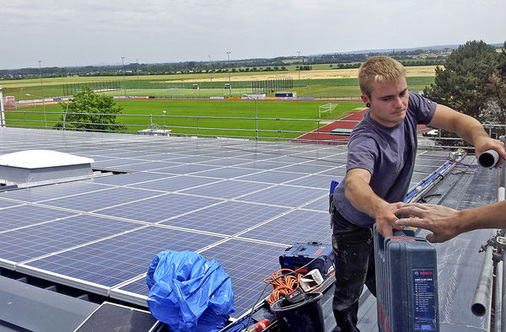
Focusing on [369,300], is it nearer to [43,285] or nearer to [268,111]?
[43,285]

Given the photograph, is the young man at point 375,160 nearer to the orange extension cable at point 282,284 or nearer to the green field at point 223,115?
the orange extension cable at point 282,284

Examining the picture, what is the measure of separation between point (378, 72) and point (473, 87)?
49.0 metres

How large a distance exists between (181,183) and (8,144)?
940 cm

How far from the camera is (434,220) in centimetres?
217

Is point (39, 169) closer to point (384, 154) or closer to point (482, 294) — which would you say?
point (384, 154)

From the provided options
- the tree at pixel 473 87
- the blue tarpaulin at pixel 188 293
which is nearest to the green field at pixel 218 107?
the tree at pixel 473 87

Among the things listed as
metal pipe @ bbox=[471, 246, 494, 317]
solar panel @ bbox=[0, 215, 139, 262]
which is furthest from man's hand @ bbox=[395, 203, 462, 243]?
solar panel @ bbox=[0, 215, 139, 262]

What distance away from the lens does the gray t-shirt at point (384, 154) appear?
2746mm

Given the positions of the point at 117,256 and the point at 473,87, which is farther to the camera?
the point at 473,87

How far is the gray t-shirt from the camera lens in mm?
2746

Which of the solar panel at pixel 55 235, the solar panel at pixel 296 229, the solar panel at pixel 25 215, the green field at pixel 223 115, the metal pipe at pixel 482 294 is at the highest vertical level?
the metal pipe at pixel 482 294

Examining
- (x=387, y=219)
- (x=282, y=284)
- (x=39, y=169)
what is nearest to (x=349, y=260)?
(x=387, y=219)

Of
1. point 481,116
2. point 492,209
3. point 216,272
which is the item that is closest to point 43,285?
point 216,272

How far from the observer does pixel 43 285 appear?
4.79 meters
